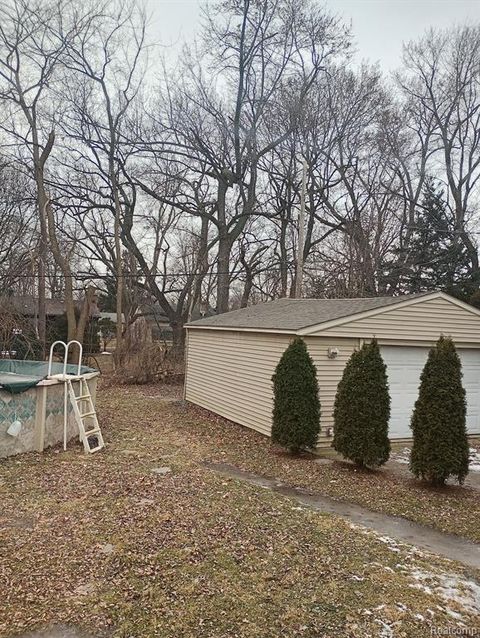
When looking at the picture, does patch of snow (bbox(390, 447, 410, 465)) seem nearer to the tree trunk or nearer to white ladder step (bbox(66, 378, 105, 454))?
white ladder step (bbox(66, 378, 105, 454))

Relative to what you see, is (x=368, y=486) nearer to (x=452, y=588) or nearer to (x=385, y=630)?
(x=452, y=588)

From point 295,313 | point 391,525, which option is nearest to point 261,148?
point 295,313

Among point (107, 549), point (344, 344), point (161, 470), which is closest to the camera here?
point (107, 549)

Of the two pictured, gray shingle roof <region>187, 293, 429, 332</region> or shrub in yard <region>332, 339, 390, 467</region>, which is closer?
shrub in yard <region>332, 339, 390, 467</region>

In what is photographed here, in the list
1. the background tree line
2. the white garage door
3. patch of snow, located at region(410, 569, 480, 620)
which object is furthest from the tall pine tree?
patch of snow, located at region(410, 569, 480, 620)

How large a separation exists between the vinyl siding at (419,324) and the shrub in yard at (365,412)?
1570 millimetres

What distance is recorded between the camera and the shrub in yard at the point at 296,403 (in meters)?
7.29

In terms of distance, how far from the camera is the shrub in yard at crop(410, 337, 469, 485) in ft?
19.6

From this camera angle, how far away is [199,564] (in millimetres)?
3812

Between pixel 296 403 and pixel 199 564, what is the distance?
12.3ft

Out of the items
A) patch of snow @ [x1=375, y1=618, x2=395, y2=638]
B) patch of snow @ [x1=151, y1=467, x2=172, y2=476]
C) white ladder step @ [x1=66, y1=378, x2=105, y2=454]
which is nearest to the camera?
patch of snow @ [x1=375, y1=618, x2=395, y2=638]

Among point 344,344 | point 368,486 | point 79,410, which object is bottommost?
point 368,486

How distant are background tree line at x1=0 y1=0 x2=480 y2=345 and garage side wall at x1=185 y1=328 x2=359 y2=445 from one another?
656 cm

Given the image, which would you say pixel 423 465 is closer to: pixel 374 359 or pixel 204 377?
pixel 374 359
